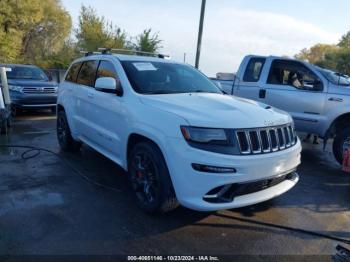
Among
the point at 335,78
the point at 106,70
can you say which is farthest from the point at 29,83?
the point at 335,78

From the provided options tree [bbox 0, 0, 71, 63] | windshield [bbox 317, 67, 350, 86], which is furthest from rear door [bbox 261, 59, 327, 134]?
tree [bbox 0, 0, 71, 63]

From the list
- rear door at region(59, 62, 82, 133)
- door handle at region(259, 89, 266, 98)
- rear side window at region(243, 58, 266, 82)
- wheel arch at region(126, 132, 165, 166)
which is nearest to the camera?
wheel arch at region(126, 132, 165, 166)

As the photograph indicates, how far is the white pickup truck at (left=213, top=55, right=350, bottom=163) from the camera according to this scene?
6207 millimetres

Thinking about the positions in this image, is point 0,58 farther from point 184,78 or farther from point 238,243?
point 238,243

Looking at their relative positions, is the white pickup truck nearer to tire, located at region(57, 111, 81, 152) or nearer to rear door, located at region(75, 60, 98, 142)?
rear door, located at region(75, 60, 98, 142)

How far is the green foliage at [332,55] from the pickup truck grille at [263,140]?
74.0 feet

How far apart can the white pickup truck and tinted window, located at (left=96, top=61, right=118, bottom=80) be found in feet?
11.3

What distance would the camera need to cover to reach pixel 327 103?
20.7ft

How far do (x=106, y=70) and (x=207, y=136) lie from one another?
7.51ft

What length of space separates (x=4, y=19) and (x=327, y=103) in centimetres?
3068

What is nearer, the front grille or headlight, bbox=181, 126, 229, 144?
headlight, bbox=181, 126, 229, 144

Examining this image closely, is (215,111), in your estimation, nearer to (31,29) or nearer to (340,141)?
(340,141)

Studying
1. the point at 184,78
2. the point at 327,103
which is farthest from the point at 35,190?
the point at 327,103

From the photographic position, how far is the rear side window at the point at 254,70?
7185mm
